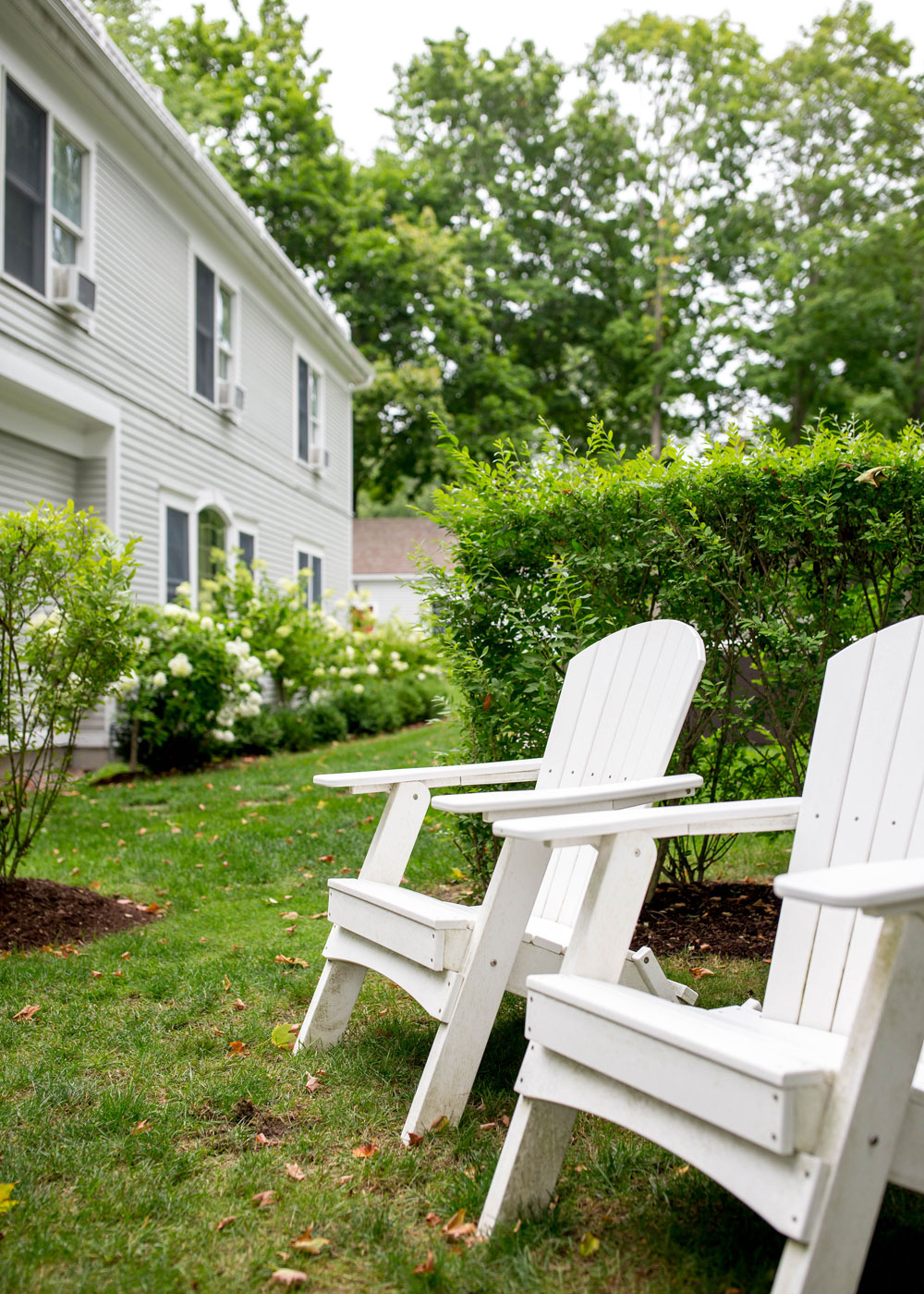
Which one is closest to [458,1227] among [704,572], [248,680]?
[704,572]

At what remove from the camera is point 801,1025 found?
6.88ft

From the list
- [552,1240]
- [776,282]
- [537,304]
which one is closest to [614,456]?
[552,1240]

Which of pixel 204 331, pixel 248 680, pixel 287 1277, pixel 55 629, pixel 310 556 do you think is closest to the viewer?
pixel 287 1277

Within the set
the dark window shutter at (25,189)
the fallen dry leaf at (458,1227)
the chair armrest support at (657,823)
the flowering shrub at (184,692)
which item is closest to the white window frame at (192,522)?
the flowering shrub at (184,692)

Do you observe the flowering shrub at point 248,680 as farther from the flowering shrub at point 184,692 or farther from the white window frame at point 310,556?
the white window frame at point 310,556

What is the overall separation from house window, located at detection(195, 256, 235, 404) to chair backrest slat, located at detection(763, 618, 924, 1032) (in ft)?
34.0

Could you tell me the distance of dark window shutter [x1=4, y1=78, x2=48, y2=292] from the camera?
7879 millimetres

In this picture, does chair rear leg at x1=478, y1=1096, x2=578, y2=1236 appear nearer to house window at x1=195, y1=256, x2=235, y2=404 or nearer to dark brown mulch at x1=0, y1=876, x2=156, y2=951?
dark brown mulch at x1=0, y1=876, x2=156, y2=951

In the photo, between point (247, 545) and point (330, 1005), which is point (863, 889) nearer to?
point (330, 1005)

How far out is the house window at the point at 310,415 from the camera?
15281 millimetres

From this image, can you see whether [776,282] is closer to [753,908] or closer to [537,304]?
[537,304]

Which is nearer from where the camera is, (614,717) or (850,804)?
(850,804)

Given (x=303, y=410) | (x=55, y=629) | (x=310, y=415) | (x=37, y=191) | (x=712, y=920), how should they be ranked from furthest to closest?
(x=310, y=415) < (x=303, y=410) < (x=37, y=191) < (x=55, y=629) < (x=712, y=920)

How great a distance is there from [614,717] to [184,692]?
652cm
